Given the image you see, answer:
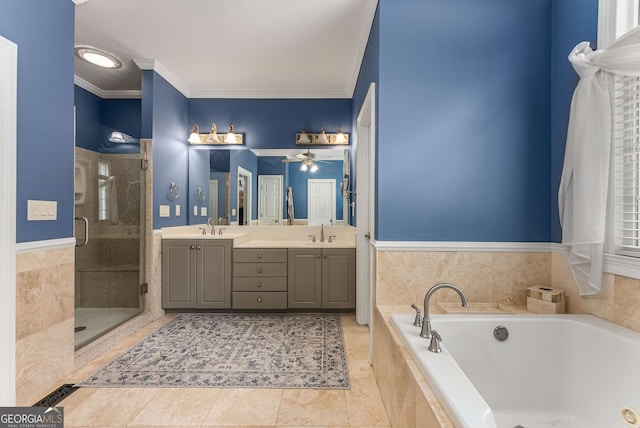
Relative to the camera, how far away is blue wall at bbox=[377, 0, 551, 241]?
1.95m

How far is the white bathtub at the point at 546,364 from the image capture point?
1279 millimetres

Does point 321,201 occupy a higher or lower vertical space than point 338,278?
higher

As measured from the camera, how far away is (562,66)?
1.84m

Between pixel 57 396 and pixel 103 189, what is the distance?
6.54 feet

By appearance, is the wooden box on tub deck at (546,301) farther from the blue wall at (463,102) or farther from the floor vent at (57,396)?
the floor vent at (57,396)

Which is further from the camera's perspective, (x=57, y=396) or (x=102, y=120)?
(x=102, y=120)

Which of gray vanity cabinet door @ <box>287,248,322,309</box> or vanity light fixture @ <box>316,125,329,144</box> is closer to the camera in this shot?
gray vanity cabinet door @ <box>287,248,322,309</box>

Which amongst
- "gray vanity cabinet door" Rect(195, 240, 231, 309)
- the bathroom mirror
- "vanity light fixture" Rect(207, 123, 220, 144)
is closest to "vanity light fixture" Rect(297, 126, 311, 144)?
the bathroom mirror

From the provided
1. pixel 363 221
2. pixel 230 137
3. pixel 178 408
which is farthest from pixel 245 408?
pixel 230 137

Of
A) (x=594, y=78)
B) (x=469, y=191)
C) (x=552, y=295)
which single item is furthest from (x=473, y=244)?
(x=594, y=78)

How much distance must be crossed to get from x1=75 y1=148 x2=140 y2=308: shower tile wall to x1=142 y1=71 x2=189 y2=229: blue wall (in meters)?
0.20

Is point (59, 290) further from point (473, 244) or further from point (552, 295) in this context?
point (552, 295)

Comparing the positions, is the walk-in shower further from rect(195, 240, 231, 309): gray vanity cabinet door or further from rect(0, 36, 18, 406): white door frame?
rect(0, 36, 18, 406): white door frame

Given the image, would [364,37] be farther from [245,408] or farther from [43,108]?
[245,408]
